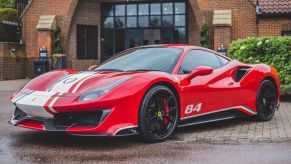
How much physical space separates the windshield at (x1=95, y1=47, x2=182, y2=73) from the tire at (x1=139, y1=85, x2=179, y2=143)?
49 centimetres

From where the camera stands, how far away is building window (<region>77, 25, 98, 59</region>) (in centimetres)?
2444

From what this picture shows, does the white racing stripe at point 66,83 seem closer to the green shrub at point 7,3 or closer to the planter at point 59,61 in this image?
the planter at point 59,61

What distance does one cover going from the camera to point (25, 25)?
942 inches

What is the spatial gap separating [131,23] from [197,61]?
59.3 feet

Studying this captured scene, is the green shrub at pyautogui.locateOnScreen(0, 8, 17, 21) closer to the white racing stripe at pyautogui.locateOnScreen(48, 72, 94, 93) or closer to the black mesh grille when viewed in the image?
the white racing stripe at pyautogui.locateOnScreen(48, 72, 94, 93)

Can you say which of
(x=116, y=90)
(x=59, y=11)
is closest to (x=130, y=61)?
(x=116, y=90)

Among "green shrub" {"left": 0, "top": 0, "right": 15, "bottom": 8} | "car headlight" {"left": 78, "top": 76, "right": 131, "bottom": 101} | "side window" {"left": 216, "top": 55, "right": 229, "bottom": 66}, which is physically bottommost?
"car headlight" {"left": 78, "top": 76, "right": 131, "bottom": 101}

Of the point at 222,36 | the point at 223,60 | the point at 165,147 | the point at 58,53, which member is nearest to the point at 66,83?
the point at 165,147

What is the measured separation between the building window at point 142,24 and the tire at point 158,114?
708 inches

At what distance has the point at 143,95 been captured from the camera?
5.94 meters

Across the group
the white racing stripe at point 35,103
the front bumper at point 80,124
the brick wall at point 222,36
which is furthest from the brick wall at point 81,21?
the front bumper at point 80,124

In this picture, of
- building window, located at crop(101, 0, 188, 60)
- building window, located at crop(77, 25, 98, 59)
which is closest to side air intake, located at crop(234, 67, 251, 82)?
building window, located at crop(101, 0, 188, 60)

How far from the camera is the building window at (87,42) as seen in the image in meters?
24.4

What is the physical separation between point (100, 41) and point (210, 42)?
21.4 feet
